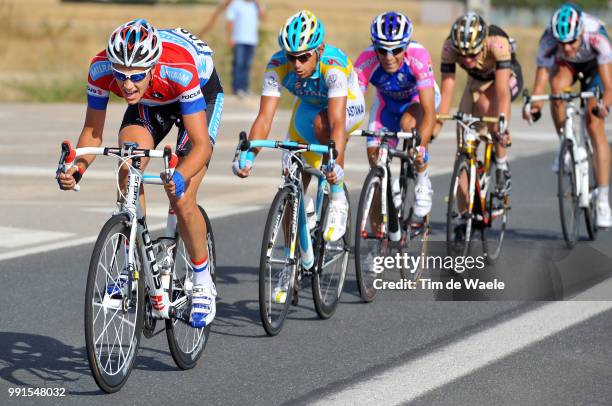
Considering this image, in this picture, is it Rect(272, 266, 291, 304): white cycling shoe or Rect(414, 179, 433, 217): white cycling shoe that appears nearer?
Rect(272, 266, 291, 304): white cycling shoe

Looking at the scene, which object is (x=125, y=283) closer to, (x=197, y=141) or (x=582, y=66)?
(x=197, y=141)

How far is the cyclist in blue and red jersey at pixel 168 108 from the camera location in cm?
638

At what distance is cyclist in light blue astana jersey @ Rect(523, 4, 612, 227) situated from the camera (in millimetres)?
10891

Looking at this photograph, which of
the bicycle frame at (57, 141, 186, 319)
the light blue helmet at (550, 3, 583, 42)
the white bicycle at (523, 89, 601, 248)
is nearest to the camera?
the bicycle frame at (57, 141, 186, 319)

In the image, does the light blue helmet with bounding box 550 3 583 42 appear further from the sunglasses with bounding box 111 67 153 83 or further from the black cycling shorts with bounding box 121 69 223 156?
the sunglasses with bounding box 111 67 153 83

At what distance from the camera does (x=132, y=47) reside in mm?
6316

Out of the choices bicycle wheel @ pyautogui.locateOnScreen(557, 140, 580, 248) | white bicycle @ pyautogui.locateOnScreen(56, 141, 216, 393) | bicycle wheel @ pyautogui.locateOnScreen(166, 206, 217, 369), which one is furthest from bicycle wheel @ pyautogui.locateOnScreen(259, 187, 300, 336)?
bicycle wheel @ pyautogui.locateOnScreen(557, 140, 580, 248)

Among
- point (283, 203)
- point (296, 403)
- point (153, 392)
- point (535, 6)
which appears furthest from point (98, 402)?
point (535, 6)

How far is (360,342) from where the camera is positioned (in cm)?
772

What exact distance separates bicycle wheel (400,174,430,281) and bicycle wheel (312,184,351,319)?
76 centimetres

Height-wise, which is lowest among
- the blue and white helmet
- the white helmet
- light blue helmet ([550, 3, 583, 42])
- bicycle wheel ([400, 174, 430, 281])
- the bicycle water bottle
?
bicycle wheel ([400, 174, 430, 281])

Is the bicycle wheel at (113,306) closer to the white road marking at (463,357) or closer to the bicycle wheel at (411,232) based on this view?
the white road marking at (463,357)

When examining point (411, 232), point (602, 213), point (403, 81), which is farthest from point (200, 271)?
point (602, 213)

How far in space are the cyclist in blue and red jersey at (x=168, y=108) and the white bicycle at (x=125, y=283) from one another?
0.51 ft
